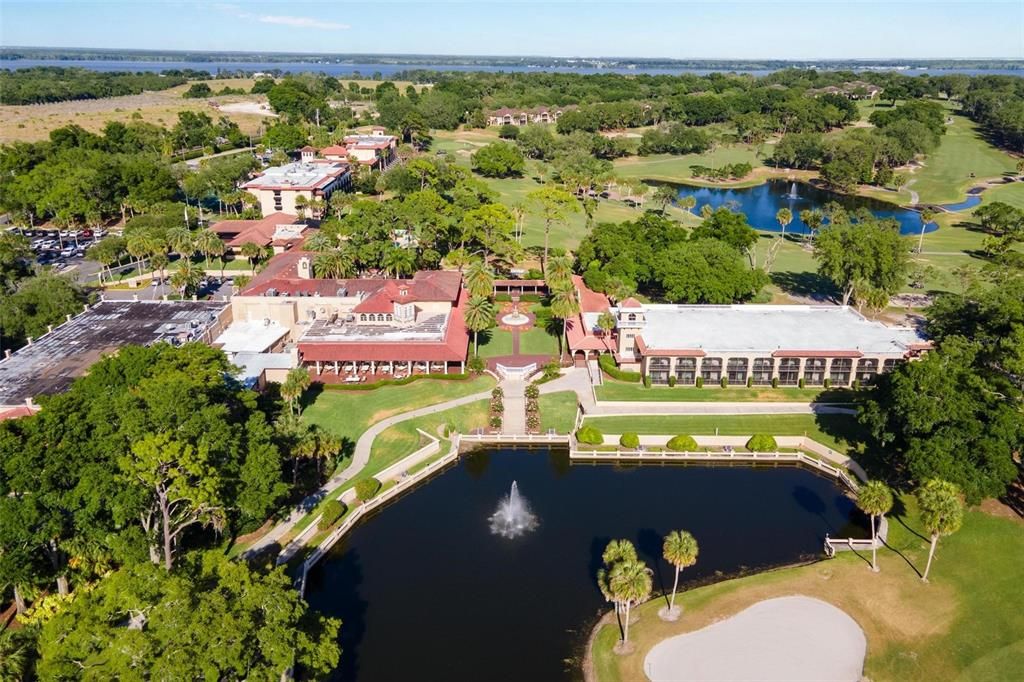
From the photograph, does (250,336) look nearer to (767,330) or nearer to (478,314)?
(478,314)

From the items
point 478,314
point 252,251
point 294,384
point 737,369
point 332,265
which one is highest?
point 332,265

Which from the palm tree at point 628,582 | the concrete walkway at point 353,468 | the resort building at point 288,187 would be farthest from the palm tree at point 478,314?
the resort building at point 288,187

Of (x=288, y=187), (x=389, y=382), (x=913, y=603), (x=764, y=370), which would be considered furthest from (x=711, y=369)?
(x=288, y=187)

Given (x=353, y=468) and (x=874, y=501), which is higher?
(x=874, y=501)

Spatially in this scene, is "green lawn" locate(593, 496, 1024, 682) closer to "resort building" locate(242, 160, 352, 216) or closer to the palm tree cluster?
the palm tree cluster

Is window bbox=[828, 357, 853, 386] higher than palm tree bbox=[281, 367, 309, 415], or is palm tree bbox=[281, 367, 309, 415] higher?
palm tree bbox=[281, 367, 309, 415]

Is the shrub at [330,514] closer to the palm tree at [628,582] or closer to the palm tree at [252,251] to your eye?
the palm tree at [628,582]

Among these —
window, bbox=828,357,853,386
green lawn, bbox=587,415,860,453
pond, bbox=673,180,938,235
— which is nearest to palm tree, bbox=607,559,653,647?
green lawn, bbox=587,415,860,453
